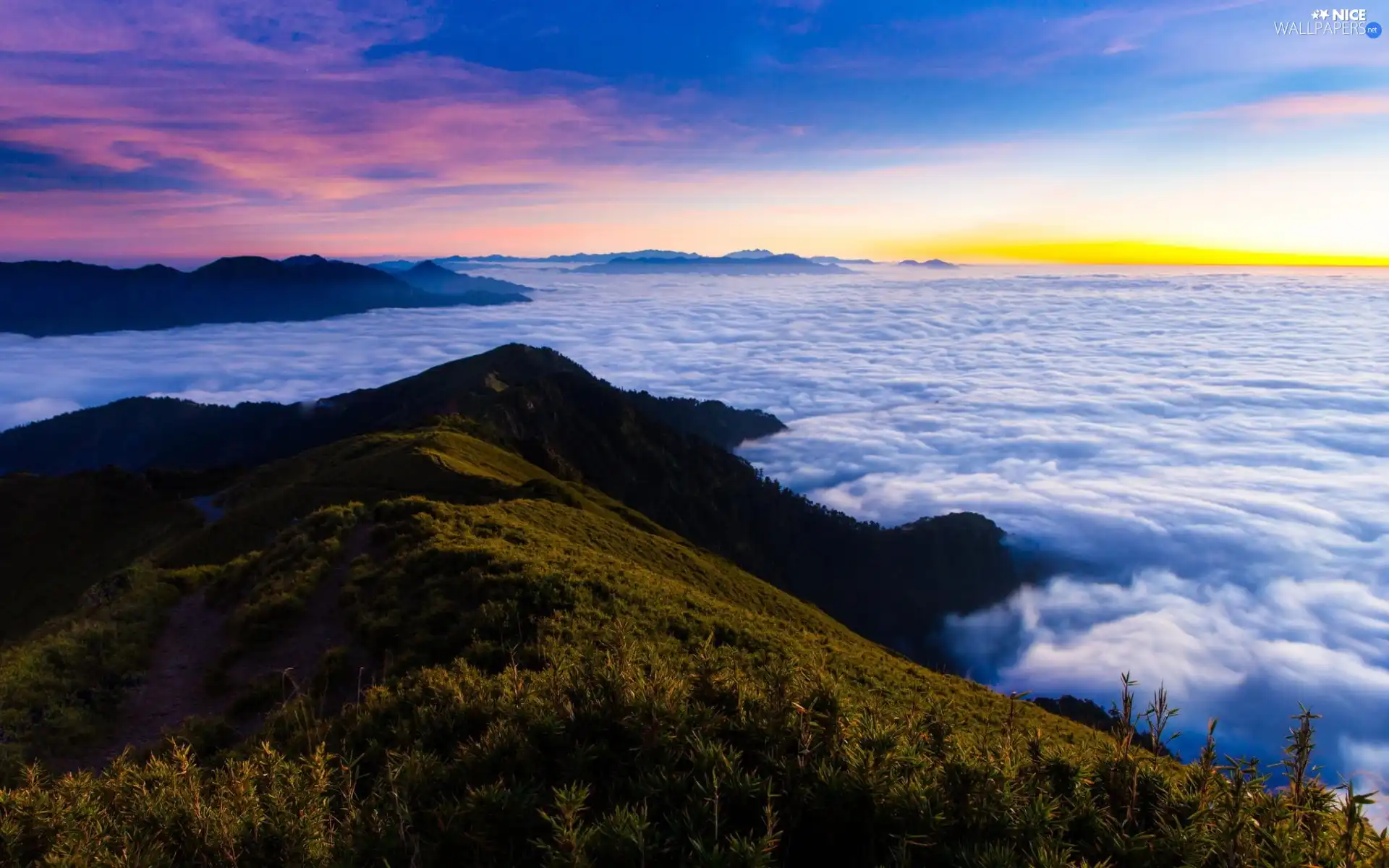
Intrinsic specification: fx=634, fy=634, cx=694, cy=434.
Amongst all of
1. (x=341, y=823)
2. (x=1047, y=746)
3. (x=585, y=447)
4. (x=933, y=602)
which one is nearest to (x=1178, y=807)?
(x=1047, y=746)

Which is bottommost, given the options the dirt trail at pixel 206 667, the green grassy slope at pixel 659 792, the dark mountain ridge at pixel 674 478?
the dark mountain ridge at pixel 674 478

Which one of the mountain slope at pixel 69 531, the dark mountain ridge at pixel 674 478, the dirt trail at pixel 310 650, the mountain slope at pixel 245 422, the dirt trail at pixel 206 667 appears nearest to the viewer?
the dirt trail at pixel 206 667

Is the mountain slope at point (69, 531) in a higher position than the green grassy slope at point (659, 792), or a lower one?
lower

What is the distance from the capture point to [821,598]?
125125 millimetres

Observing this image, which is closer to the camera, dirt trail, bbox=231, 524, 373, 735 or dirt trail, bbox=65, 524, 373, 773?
dirt trail, bbox=65, 524, 373, 773

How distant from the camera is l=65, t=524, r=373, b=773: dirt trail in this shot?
12953 mm

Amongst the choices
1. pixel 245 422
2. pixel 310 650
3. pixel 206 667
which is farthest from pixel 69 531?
pixel 245 422

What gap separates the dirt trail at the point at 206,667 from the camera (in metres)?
13.0

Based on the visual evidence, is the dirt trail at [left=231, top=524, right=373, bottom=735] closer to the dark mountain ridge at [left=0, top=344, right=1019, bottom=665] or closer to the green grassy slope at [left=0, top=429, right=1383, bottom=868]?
the green grassy slope at [left=0, top=429, right=1383, bottom=868]

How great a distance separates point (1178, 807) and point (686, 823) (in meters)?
3.28

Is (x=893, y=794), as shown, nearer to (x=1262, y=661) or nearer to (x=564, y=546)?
(x=564, y=546)

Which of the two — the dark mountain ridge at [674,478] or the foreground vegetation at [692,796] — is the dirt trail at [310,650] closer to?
the foreground vegetation at [692,796]

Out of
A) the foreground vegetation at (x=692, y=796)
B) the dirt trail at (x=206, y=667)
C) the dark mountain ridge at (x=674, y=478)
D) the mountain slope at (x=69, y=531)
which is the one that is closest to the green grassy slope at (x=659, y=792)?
the foreground vegetation at (x=692, y=796)

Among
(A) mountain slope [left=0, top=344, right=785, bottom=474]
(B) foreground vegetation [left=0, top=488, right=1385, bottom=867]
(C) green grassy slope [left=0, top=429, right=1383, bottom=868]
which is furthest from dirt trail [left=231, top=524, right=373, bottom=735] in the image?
(A) mountain slope [left=0, top=344, right=785, bottom=474]
